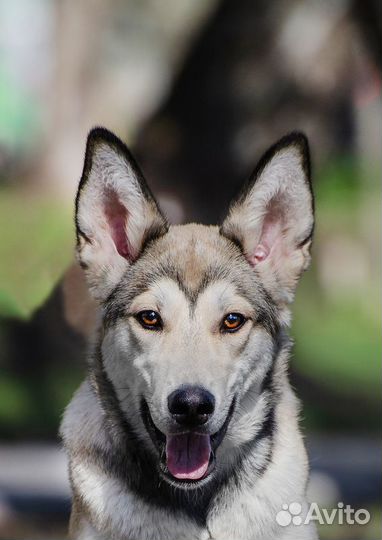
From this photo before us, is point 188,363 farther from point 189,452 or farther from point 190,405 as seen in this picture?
point 189,452

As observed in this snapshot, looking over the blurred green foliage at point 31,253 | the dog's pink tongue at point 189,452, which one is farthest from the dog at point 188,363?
the blurred green foliage at point 31,253

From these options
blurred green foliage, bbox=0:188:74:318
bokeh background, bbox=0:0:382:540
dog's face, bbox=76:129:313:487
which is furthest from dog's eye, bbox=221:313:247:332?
bokeh background, bbox=0:0:382:540

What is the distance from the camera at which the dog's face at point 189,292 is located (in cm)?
367

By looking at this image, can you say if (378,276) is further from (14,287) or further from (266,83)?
(14,287)

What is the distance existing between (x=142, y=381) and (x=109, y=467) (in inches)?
15.5

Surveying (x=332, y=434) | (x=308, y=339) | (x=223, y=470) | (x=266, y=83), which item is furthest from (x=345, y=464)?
(x=308, y=339)

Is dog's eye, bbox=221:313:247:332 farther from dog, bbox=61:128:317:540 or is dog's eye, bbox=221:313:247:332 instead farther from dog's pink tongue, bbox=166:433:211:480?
dog's pink tongue, bbox=166:433:211:480

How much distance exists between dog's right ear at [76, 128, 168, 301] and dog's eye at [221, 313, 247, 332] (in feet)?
1.67

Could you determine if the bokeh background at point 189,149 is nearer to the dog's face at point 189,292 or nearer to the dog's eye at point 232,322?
the dog's face at point 189,292

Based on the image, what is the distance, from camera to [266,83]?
9281 mm

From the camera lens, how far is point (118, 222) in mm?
4199

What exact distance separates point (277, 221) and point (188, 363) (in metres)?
0.89

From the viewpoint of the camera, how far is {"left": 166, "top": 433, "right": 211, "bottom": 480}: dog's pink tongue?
3.70m

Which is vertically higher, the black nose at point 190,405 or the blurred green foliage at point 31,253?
the blurred green foliage at point 31,253
